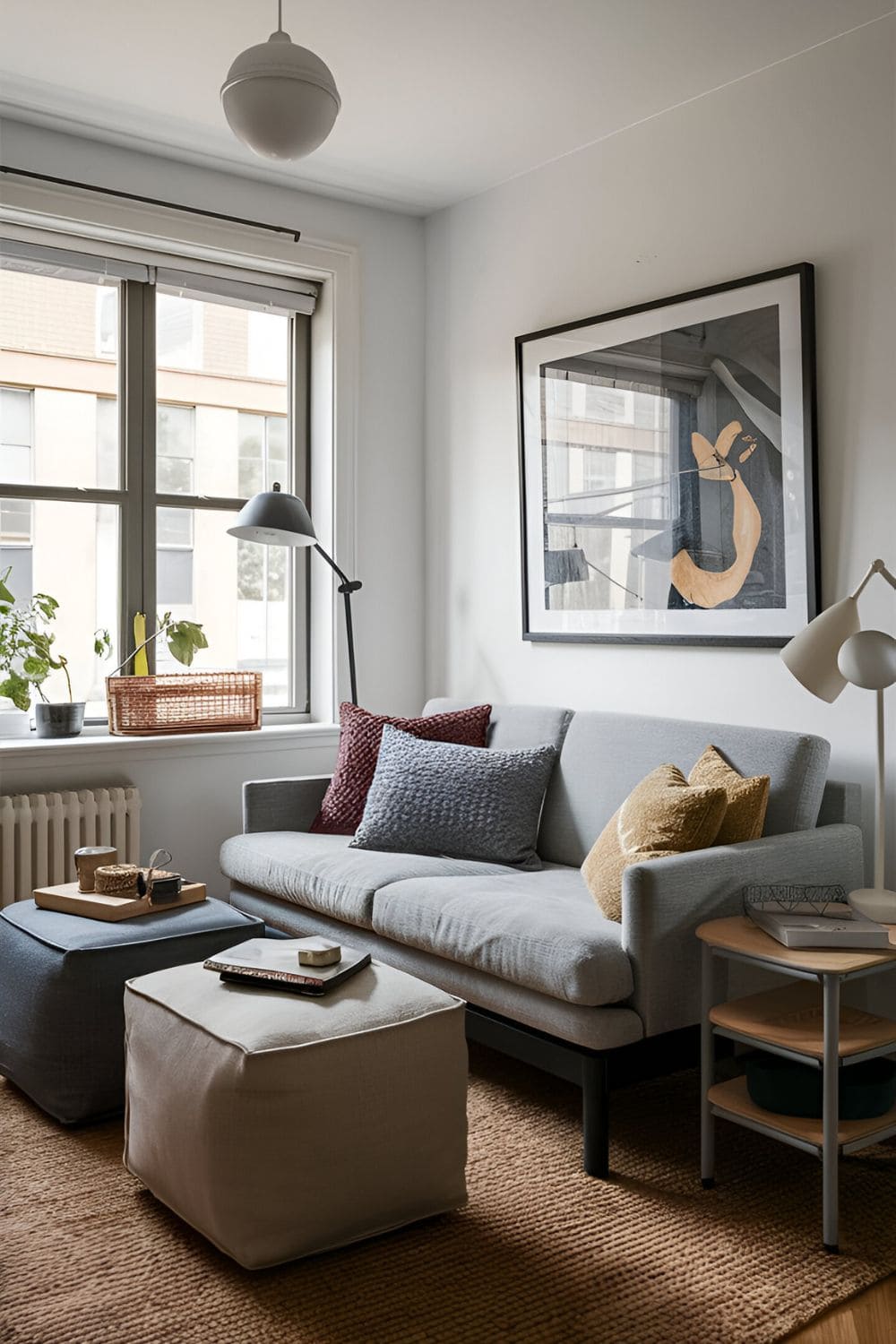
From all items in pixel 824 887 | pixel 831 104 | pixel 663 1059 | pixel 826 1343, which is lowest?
pixel 826 1343

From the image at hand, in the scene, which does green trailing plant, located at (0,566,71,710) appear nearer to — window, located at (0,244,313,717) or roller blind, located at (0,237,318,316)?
window, located at (0,244,313,717)

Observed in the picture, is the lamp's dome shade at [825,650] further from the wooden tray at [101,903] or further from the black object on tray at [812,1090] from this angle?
the wooden tray at [101,903]

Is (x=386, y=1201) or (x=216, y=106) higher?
(x=216, y=106)

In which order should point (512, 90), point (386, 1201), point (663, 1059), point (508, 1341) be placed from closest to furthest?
1. point (508, 1341)
2. point (386, 1201)
3. point (663, 1059)
4. point (512, 90)

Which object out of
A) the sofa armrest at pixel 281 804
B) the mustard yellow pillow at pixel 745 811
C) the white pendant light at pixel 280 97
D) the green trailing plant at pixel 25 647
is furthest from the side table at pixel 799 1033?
the green trailing plant at pixel 25 647

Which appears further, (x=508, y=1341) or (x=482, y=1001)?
(x=482, y=1001)

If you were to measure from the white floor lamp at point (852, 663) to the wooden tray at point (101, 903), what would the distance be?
156cm

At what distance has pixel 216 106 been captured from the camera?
359 cm

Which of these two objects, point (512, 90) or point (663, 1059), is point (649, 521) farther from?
point (663, 1059)

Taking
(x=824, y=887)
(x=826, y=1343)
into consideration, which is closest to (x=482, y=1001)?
(x=824, y=887)

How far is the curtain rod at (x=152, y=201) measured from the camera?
3699mm

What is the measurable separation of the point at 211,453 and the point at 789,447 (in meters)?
2.11

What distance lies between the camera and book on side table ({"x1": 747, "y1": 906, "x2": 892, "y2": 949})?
2.26 m

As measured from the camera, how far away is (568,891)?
2.96 metres
